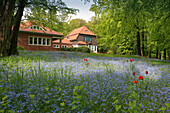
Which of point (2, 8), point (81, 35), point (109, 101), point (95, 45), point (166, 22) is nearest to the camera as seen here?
point (109, 101)

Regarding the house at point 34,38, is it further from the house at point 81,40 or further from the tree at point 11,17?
the house at point 81,40

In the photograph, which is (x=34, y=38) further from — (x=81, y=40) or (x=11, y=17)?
(x=81, y=40)

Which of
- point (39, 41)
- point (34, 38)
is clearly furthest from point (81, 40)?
point (34, 38)

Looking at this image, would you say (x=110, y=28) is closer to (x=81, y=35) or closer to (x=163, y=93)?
(x=163, y=93)

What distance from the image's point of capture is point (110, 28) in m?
15.6

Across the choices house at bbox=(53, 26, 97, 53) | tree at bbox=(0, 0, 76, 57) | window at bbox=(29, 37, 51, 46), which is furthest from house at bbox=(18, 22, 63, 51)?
house at bbox=(53, 26, 97, 53)

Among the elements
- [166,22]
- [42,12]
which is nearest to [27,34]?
[42,12]

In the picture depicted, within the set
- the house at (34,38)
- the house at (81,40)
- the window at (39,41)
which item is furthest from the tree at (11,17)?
the house at (81,40)

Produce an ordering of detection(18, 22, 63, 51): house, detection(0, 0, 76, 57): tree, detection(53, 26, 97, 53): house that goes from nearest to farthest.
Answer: detection(0, 0, 76, 57): tree → detection(18, 22, 63, 51): house → detection(53, 26, 97, 53): house

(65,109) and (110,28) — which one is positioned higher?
(110,28)

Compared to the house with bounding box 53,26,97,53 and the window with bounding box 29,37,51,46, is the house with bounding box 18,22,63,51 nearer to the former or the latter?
the window with bounding box 29,37,51,46

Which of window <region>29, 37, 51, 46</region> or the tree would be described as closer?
the tree

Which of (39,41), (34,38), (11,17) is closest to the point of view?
(11,17)

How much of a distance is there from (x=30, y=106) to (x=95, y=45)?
49907 millimetres
